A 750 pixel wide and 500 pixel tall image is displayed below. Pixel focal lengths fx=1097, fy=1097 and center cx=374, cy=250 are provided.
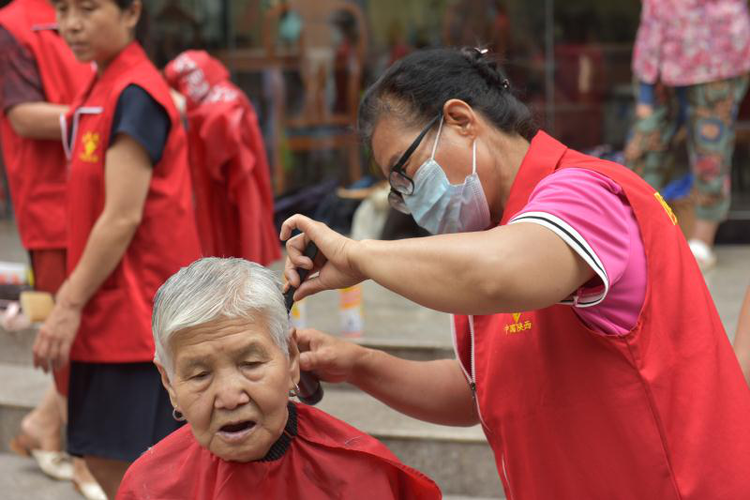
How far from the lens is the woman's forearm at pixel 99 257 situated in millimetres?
2955

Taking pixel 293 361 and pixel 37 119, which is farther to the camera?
pixel 37 119

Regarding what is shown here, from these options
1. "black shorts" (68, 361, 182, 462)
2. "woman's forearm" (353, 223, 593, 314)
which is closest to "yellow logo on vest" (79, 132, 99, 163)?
"black shorts" (68, 361, 182, 462)

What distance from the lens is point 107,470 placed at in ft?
10.7

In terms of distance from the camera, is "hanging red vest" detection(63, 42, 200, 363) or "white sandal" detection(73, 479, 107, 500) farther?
"white sandal" detection(73, 479, 107, 500)

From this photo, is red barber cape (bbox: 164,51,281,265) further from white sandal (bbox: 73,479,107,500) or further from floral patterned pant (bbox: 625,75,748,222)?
floral patterned pant (bbox: 625,75,748,222)

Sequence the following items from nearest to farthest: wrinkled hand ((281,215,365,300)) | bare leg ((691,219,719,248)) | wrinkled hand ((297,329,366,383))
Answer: wrinkled hand ((281,215,365,300)) → wrinkled hand ((297,329,366,383)) → bare leg ((691,219,719,248))

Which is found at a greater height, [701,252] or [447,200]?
[447,200]

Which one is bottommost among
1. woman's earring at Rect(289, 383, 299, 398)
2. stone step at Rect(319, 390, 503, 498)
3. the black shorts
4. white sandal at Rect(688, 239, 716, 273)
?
stone step at Rect(319, 390, 503, 498)

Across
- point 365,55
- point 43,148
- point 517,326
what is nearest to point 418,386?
point 517,326

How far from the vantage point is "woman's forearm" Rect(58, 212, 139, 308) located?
116 inches

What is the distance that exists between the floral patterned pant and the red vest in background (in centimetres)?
291

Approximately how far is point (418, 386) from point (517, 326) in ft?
1.43

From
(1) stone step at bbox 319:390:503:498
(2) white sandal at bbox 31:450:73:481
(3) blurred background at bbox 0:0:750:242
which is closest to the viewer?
(1) stone step at bbox 319:390:503:498

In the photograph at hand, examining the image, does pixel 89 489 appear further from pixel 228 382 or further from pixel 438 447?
pixel 228 382
